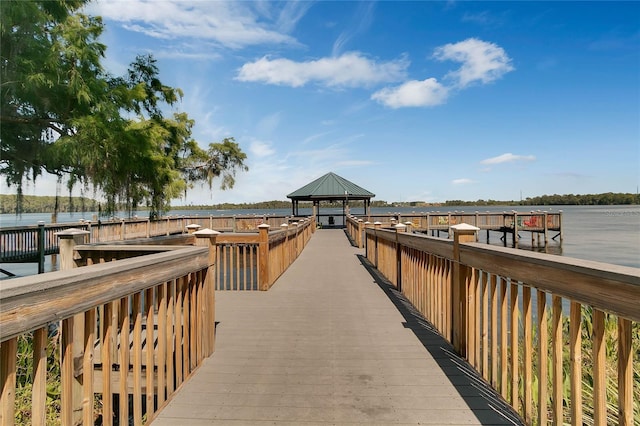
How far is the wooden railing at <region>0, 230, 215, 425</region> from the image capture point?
1182 mm

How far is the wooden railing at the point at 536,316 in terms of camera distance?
1356mm

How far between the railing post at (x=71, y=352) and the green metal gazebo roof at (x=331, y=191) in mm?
20148

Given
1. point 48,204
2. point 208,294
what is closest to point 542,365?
point 208,294

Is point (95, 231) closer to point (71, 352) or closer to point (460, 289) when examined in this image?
point (71, 352)

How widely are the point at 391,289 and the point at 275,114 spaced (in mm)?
15154

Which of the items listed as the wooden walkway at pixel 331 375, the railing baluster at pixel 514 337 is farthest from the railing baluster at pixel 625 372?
the wooden walkway at pixel 331 375

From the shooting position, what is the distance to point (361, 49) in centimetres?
1452

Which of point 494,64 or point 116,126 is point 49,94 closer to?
point 116,126

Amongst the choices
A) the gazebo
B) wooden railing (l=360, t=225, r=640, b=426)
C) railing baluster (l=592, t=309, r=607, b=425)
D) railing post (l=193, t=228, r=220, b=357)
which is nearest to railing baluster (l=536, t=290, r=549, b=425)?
wooden railing (l=360, t=225, r=640, b=426)

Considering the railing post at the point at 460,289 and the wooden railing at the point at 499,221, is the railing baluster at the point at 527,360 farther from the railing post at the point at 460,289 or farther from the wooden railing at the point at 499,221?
the wooden railing at the point at 499,221

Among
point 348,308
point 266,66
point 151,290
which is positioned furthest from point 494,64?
point 151,290

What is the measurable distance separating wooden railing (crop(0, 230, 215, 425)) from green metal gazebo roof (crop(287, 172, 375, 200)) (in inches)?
777

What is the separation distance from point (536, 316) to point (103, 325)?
2.64 metres

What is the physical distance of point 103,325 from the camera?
71.1 inches
